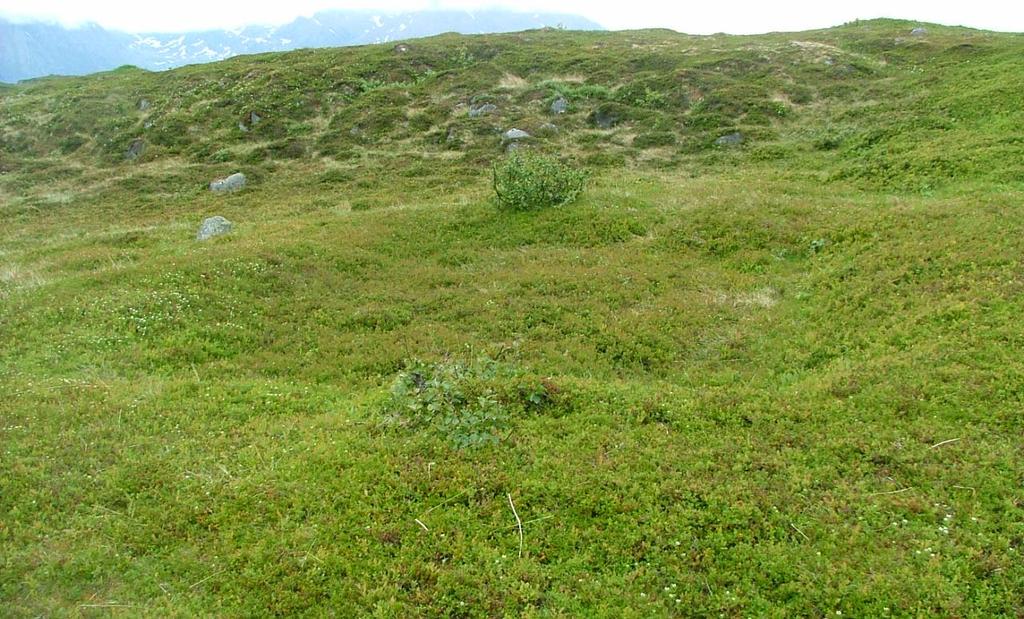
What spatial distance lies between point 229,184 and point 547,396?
3106 centimetres

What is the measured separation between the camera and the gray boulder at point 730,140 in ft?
114

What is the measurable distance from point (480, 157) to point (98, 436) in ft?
96.2

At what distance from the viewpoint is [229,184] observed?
115 ft

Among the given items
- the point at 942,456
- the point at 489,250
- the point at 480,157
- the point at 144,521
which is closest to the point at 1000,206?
the point at 942,456

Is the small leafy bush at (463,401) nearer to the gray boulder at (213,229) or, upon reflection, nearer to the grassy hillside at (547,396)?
the grassy hillside at (547,396)

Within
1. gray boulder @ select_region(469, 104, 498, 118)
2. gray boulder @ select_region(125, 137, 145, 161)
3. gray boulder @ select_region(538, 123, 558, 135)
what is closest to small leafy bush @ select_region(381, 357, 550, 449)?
gray boulder @ select_region(538, 123, 558, 135)

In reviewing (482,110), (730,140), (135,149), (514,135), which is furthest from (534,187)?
(135,149)

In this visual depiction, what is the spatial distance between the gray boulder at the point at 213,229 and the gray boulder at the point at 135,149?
879 inches

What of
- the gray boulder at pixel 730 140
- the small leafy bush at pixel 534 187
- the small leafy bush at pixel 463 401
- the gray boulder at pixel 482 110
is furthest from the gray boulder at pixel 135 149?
the small leafy bush at pixel 463 401

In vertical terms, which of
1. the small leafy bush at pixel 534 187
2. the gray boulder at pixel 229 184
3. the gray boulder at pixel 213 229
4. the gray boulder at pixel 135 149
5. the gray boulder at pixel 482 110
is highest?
the gray boulder at pixel 482 110

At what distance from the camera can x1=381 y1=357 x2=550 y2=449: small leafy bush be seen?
9734mm

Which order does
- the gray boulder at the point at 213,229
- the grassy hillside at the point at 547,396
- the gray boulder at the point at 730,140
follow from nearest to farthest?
the grassy hillside at the point at 547,396, the gray boulder at the point at 213,229, the gray boulder at the point at 730,140

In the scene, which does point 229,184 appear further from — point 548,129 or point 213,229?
point 548,129

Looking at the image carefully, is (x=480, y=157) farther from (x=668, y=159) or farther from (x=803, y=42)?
(x=803, y=42)
